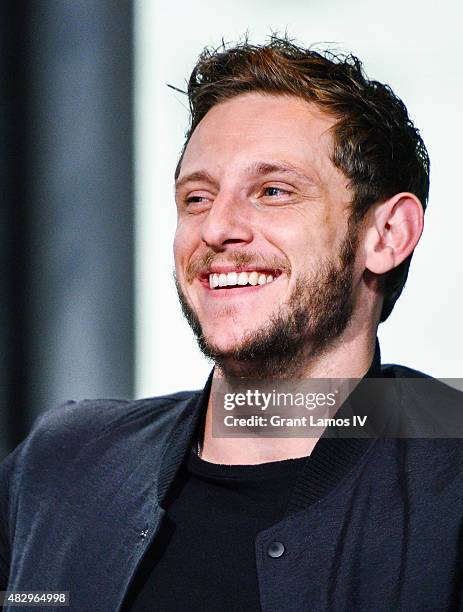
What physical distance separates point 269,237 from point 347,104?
0.34 meters

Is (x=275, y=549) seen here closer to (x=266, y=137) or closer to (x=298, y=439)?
(x=298, y=439)

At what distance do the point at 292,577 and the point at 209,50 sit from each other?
117cm

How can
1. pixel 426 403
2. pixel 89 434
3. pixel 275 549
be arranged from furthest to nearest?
pixel 89 434 → pixel 426 403 → pixel 275 549

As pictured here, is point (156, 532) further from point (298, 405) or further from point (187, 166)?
point (187, 166)

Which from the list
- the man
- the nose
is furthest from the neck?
the nose

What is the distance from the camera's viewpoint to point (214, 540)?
1.53 metres

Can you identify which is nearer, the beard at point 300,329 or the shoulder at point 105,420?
the beard at point 300,329

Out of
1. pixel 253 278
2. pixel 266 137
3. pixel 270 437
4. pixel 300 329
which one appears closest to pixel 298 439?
pixel 270 437

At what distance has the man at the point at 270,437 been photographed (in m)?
1.45

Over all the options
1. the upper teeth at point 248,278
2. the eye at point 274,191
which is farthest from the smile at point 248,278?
the eye at point 274,191

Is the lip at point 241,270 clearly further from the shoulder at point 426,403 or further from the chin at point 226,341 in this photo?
the shoulder at point 426,403

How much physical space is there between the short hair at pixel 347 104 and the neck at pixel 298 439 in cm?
17

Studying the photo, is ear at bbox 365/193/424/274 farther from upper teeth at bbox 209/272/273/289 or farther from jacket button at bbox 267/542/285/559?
jacket button at bbox 267/542/285/559

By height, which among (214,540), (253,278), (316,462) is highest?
(253,278)
